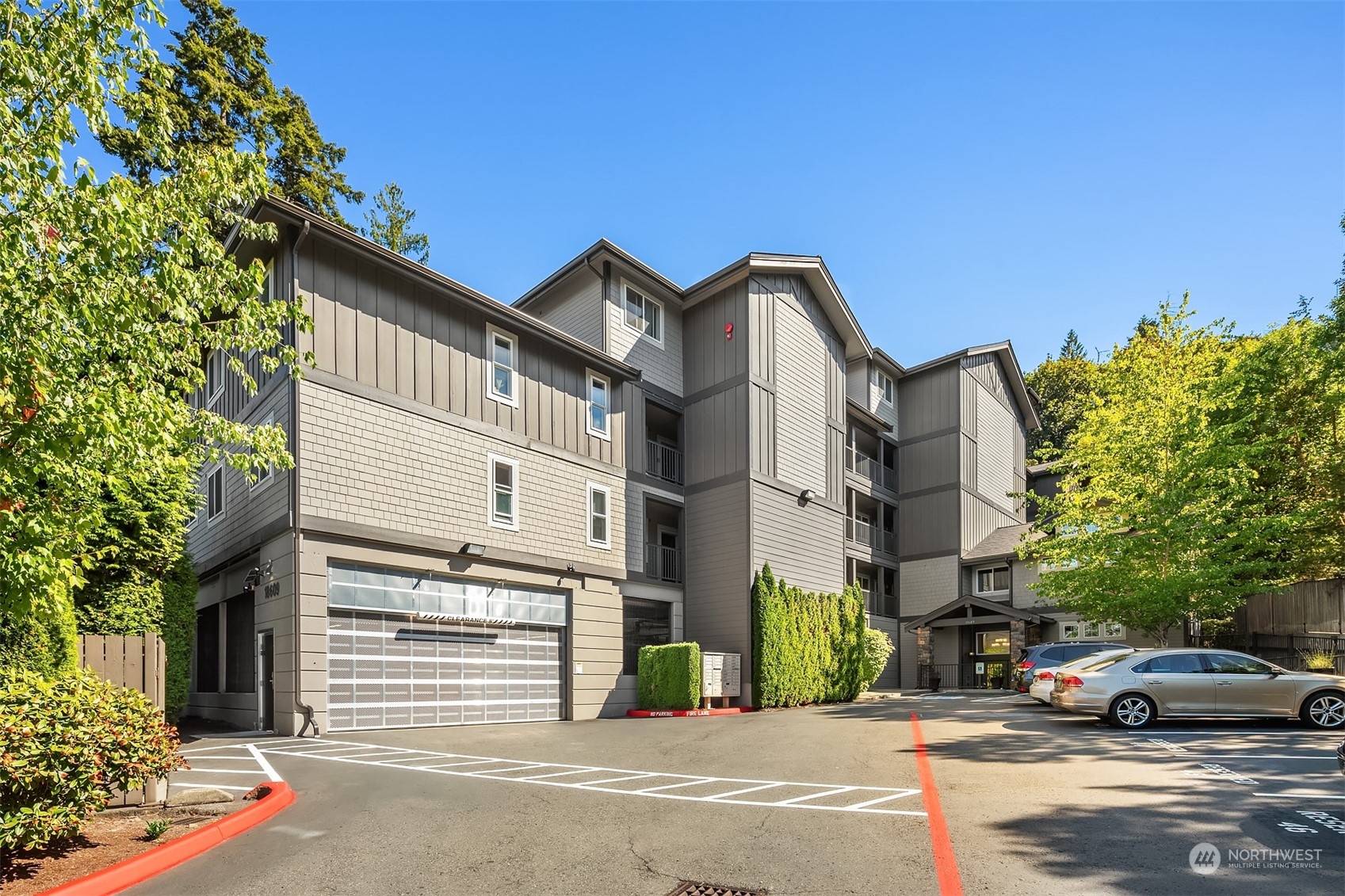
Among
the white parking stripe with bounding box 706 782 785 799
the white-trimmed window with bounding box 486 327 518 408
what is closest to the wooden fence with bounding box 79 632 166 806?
the white parking stripe with bounding box 706 782 785 799

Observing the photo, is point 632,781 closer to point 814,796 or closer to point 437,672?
point 814,796

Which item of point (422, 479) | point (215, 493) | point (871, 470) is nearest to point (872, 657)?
point (871, 470)

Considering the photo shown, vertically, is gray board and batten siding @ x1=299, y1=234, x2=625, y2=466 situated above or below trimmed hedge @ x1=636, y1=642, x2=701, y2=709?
above

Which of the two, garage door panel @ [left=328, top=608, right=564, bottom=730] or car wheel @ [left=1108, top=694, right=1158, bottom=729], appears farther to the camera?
garage door panel @ [left=328, top=608, right=564, bottom=730]

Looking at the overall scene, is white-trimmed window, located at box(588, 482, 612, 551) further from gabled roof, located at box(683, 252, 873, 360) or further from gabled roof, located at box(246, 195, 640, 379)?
gabled roof, located at box(683, 252, 873, 360)

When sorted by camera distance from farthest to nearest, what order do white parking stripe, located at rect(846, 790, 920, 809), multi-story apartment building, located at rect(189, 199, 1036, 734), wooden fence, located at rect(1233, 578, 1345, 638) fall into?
wooden fence, located at rect(1233, 578, 1345, 638) → multi-story apartment building, located at rect(189, 199, 1036, 734) → white parking stripe, located at rect(846, 790, 920, 809)

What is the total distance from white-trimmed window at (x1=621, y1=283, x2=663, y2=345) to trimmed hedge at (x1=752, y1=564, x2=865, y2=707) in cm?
Result: 760

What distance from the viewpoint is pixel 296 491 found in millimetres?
15883

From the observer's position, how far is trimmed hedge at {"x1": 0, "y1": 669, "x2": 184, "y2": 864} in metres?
6.16

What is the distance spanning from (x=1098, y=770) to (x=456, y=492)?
43.0 ft

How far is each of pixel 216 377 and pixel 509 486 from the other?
7882 millimetres

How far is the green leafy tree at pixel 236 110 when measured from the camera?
3094 centimetres

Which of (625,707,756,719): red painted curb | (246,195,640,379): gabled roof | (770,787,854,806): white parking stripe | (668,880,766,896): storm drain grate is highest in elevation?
(246,195,640,379): gabled roof

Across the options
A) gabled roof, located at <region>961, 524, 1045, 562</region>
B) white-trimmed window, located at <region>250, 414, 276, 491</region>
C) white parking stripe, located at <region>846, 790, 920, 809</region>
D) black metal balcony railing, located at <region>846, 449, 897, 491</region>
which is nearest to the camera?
white parking stripe, located at <region>846, 790, 920, 809</region>
